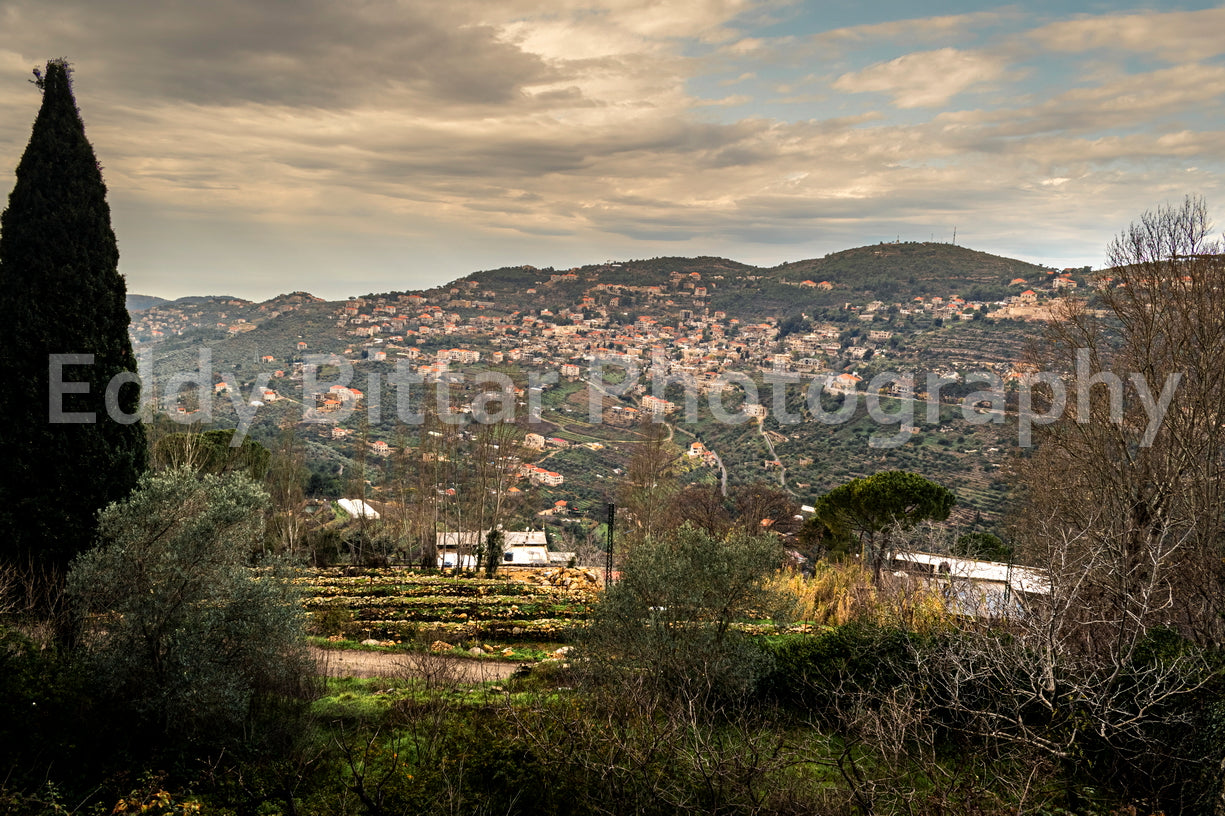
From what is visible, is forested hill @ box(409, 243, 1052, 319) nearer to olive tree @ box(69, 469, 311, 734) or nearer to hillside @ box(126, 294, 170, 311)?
hillside @ box(126, 294, 170, 311)

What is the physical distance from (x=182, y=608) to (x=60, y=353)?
5.47 metres

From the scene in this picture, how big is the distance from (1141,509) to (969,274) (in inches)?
2904

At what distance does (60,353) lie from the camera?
30.7ft

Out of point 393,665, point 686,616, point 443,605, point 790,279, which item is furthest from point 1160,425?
point 790,279

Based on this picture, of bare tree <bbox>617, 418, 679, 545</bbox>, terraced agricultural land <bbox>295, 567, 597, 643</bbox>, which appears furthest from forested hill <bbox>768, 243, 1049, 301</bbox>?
terraced agricultural land <bbox>295, 567, 597, 643</bbox>

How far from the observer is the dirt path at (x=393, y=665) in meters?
9.91

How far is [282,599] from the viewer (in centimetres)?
745

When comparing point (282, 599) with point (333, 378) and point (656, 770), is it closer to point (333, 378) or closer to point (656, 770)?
point (656, 770)

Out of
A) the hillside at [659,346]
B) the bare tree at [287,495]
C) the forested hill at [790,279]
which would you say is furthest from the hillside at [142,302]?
the bare tree at [287,495]

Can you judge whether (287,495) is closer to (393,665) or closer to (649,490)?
(649,490)

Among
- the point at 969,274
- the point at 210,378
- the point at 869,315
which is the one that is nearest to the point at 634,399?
the point at 869,315

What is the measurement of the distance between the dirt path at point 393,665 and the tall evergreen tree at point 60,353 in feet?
13.8

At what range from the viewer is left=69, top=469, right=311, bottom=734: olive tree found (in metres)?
6.35

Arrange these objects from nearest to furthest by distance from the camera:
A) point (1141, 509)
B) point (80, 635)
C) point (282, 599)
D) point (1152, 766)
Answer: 1. point (1152, 766)
2. point (80, 635)
3. point (282, 599)
4. point (1141, 509)
